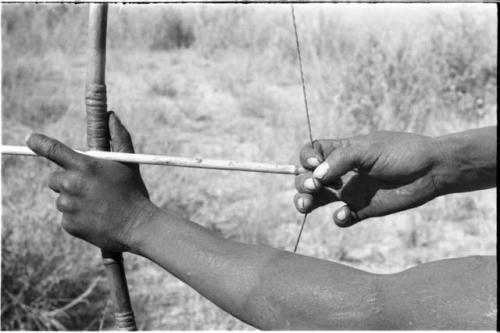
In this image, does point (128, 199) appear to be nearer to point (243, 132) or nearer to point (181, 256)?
point (181, 256)

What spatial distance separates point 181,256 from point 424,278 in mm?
482

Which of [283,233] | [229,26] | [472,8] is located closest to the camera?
[283,233]

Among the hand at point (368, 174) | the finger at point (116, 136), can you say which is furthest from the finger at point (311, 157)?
the finger at point (116, 136)

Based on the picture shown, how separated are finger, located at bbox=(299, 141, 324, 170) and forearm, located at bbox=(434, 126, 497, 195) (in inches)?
11.8

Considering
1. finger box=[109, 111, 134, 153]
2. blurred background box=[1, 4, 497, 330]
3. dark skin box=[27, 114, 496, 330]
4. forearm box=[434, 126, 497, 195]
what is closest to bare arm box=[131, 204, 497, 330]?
dark skin box=[27, 114, 496, 330]

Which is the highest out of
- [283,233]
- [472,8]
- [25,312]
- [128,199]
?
[128,199]

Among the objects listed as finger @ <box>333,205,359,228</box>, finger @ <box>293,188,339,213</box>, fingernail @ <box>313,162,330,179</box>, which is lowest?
finger @ <box>333,205,359,228</box>

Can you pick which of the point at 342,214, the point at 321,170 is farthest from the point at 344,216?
the point at 321,170

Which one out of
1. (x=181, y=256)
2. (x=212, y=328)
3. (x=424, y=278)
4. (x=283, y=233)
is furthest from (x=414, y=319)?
(x=283, y=233)

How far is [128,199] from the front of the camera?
167 cm

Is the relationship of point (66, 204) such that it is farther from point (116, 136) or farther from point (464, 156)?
point (464, 156)

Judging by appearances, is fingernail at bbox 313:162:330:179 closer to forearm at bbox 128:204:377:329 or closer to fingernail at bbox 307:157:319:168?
fingernail at bbox 307:157:319:168

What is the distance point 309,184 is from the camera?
1812mm

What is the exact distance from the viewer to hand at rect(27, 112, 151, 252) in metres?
1.64
